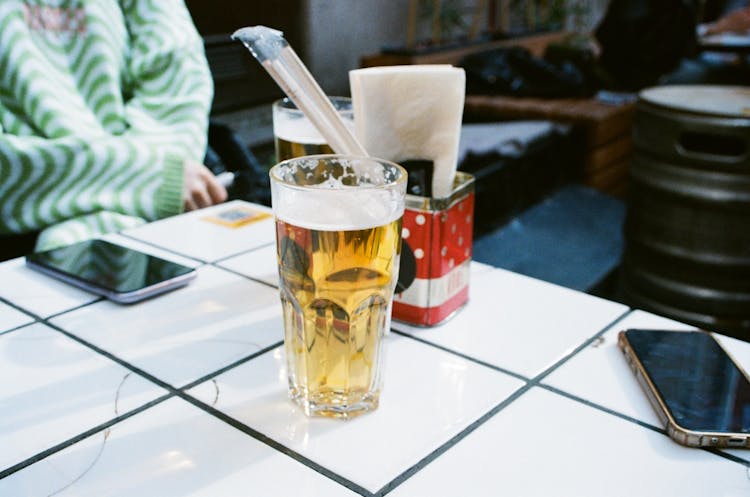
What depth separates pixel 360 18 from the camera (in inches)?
154

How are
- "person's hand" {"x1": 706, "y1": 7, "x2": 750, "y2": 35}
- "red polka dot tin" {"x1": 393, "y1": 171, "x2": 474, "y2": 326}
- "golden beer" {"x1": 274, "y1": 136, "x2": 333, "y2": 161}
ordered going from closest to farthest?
"red polka dot tin" {"x1": 393, "y1": 171, "x2": 474, "y2": 326} → "golden beer" {"x1": 274, "y1": 136, "x2": 333, "y2": 161} → "person's hand" {"x1": 706, "y1": 7, "x2": 750, "y2": 35}

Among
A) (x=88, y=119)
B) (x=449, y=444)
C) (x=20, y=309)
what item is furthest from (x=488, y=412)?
(x=88, y=119)

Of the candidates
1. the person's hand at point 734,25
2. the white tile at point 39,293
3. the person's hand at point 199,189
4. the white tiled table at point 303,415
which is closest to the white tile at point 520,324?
the white tiled table at point 303,415

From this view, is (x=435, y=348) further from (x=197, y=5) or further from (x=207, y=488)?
(x=197, y=5)

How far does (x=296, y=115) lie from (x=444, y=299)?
0.92 feet

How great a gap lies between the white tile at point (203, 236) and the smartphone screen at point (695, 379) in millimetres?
471

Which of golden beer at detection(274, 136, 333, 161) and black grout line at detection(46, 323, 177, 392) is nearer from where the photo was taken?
black grout line at detection(46, 323, 177, 392)

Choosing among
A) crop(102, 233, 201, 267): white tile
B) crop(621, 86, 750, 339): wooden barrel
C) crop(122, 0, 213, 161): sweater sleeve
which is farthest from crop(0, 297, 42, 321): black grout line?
crop(621, 86, 750, 339): wooden barrel

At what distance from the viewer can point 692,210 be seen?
1.73 meters

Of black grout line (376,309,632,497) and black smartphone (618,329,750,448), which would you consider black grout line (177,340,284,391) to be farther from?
black smartphone (618,329,750,448)

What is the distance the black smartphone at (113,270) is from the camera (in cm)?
75

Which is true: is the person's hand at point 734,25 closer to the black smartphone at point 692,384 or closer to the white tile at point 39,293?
the black smartphone at point 692,384

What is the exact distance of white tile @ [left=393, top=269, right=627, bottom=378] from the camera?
653mm

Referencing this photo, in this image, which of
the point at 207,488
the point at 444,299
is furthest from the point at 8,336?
the point at 444,299
